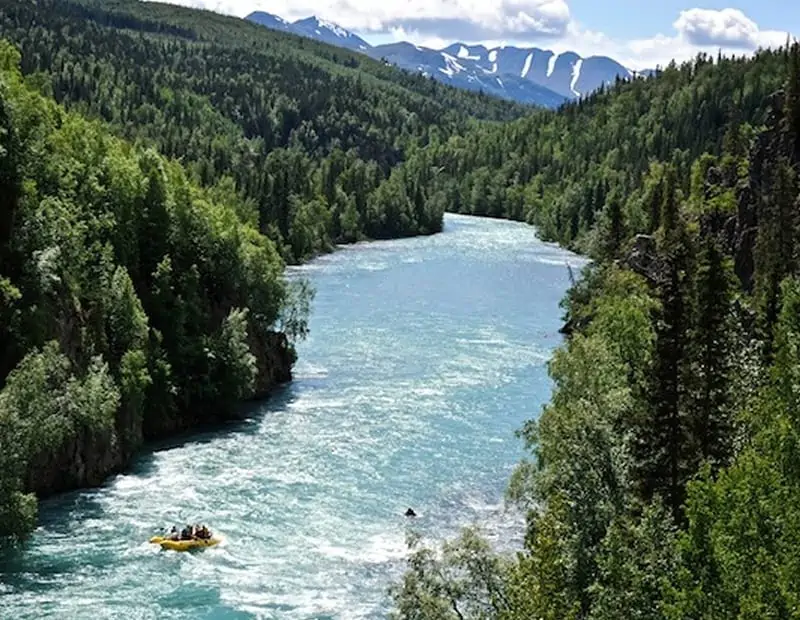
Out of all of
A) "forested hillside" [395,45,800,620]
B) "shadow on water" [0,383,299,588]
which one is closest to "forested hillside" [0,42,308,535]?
"shadow on water" [0,383,299,588]

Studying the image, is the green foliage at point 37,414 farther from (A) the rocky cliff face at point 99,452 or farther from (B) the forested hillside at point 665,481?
(B) the forested hillside at point 665,481

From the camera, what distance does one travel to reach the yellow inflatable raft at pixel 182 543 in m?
49.3

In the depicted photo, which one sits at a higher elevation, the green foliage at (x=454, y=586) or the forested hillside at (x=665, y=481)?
the forested hillside at (x=665, y=481)

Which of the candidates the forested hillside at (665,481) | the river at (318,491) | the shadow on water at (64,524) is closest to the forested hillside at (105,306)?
the shadow on water at (64,524)

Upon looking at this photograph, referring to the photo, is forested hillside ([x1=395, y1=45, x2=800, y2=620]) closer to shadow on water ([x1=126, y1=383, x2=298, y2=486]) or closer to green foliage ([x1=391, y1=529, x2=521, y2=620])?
green foliage ([x1=391, y1=529, x2=521, y2=620])

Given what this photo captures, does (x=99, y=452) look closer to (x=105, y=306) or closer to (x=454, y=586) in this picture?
(x=105, y=306)

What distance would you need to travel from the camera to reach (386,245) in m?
200

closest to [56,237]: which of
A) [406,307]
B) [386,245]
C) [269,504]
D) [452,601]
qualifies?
[269,504]

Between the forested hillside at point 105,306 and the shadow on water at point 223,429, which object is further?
the shadow on water at point 223,429

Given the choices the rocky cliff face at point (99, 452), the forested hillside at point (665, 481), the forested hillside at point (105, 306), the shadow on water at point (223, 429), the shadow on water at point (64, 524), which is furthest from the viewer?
the shadow on water at point (223, 429)

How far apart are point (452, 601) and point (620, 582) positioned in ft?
15.9

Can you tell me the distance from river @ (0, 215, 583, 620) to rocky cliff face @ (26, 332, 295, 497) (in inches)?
42.2

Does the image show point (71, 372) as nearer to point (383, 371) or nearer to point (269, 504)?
point (269, 504)

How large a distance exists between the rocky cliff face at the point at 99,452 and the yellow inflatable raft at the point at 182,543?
8.43m
